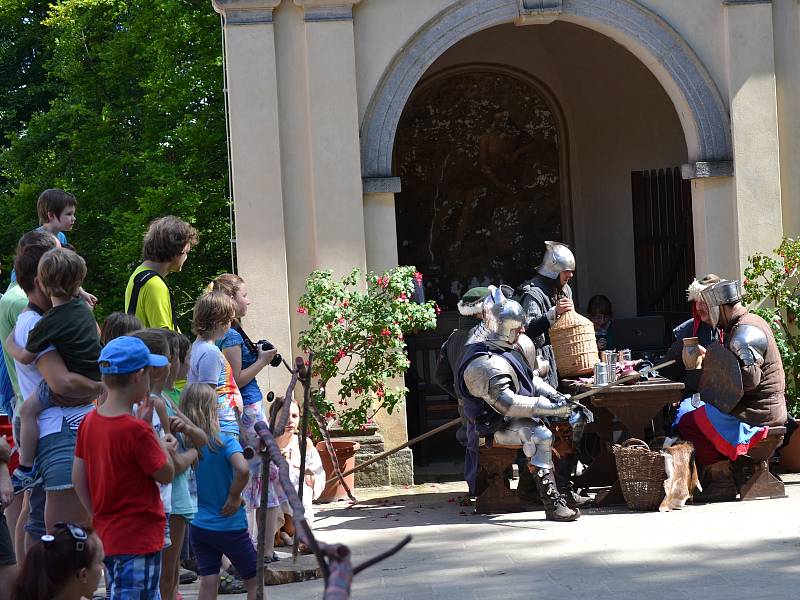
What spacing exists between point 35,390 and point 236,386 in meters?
1.37

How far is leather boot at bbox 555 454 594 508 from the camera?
825 cm

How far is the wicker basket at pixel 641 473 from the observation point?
25.7ft

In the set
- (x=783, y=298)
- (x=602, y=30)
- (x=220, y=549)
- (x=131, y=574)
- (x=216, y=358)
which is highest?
(x=602, y=30)

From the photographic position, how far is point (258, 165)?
9.66 m

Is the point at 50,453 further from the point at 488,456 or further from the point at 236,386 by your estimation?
the point at 488,456

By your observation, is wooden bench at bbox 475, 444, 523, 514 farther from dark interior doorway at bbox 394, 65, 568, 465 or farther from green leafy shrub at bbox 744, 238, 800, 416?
dark interior doorway at bbox 394, 65, 568, 465

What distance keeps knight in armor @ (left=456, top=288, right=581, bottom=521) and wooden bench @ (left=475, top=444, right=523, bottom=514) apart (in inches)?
4.4

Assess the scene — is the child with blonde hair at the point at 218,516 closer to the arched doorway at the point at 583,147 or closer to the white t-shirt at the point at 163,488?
the white t-shirt at the point at 163,488

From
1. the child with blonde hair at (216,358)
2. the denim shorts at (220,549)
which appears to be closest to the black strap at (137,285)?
the child with blonde hair at (216,358)

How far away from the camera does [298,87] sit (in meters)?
9.75

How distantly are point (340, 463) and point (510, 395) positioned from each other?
6.30 ft

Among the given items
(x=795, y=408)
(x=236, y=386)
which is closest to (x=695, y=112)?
(x=795, y=408)

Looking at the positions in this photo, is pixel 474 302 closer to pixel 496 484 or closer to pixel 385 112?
pixel 496 484

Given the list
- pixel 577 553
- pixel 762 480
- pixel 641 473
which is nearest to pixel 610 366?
pixel 641 473
